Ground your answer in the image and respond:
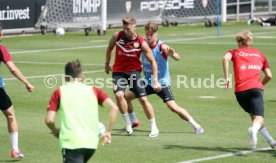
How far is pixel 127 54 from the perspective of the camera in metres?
15.1

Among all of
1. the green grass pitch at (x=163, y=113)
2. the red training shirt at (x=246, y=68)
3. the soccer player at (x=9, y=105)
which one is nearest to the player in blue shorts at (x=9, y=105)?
the soccer player at (x=9, y=105)

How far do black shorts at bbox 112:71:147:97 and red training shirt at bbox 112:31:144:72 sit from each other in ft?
0.28

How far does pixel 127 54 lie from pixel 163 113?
9.65ft

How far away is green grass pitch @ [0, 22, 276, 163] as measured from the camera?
13.4 metres

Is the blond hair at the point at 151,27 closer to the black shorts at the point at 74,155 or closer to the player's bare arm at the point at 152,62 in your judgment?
the player's bare arm at the point at 152,62

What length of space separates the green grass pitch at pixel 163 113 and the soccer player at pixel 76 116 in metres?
3.35

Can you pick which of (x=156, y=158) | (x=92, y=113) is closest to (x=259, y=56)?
(x=156, y=158)

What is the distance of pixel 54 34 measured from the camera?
127 ft

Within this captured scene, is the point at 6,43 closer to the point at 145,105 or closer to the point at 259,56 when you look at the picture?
the point at 145,105

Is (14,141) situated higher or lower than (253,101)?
lower

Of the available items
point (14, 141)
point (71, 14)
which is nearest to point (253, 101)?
point (14, 141)

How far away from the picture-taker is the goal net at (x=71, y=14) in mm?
38406

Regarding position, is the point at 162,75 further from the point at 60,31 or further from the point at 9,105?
the point at 60,31

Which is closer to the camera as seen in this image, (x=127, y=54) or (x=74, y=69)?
(x=74, y=69)
